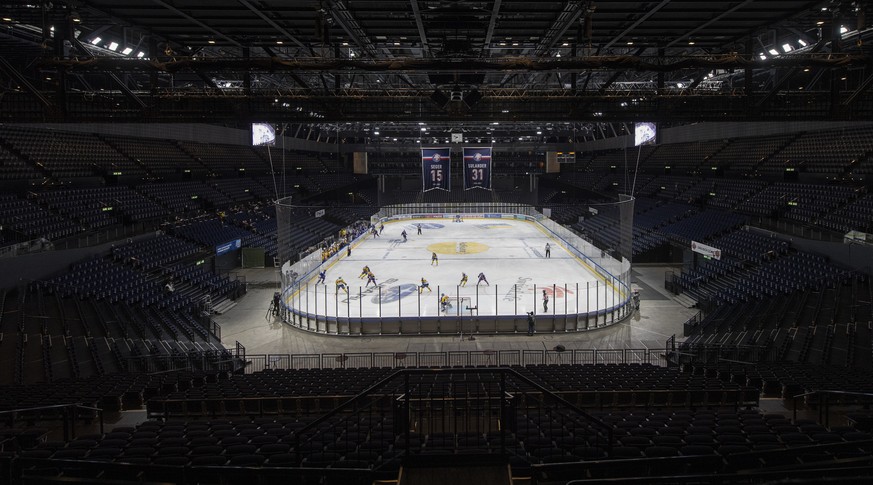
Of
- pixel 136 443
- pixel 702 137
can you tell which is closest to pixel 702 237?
pixel 702 137

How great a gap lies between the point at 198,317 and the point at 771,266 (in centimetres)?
2759

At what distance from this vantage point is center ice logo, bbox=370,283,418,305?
2625 centimetres

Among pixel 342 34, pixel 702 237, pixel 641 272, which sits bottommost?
pixel 641 272

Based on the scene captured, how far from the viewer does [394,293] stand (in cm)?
2744

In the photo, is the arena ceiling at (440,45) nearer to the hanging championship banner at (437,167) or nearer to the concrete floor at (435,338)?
the concrete floor at (435,338)

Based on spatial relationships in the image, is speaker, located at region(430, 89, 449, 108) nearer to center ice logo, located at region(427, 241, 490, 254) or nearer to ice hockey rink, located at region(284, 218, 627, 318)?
ice hockey rink, located at region(284, 218, 627, 318)

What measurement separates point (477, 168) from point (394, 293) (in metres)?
10.6

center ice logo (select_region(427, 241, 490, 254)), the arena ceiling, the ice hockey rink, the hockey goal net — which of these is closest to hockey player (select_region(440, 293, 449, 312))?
the hockey goal net

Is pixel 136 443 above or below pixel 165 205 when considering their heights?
below

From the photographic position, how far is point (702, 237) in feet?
116

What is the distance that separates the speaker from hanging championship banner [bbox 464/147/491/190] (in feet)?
59.5

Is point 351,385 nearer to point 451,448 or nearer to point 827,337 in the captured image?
point 451,448

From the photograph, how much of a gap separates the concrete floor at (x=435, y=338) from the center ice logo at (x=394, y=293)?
3329 mm

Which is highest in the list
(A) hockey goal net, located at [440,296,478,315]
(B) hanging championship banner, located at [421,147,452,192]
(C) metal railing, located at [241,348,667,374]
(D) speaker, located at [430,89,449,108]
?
(D) speaker, located at [430,89,449,108]
